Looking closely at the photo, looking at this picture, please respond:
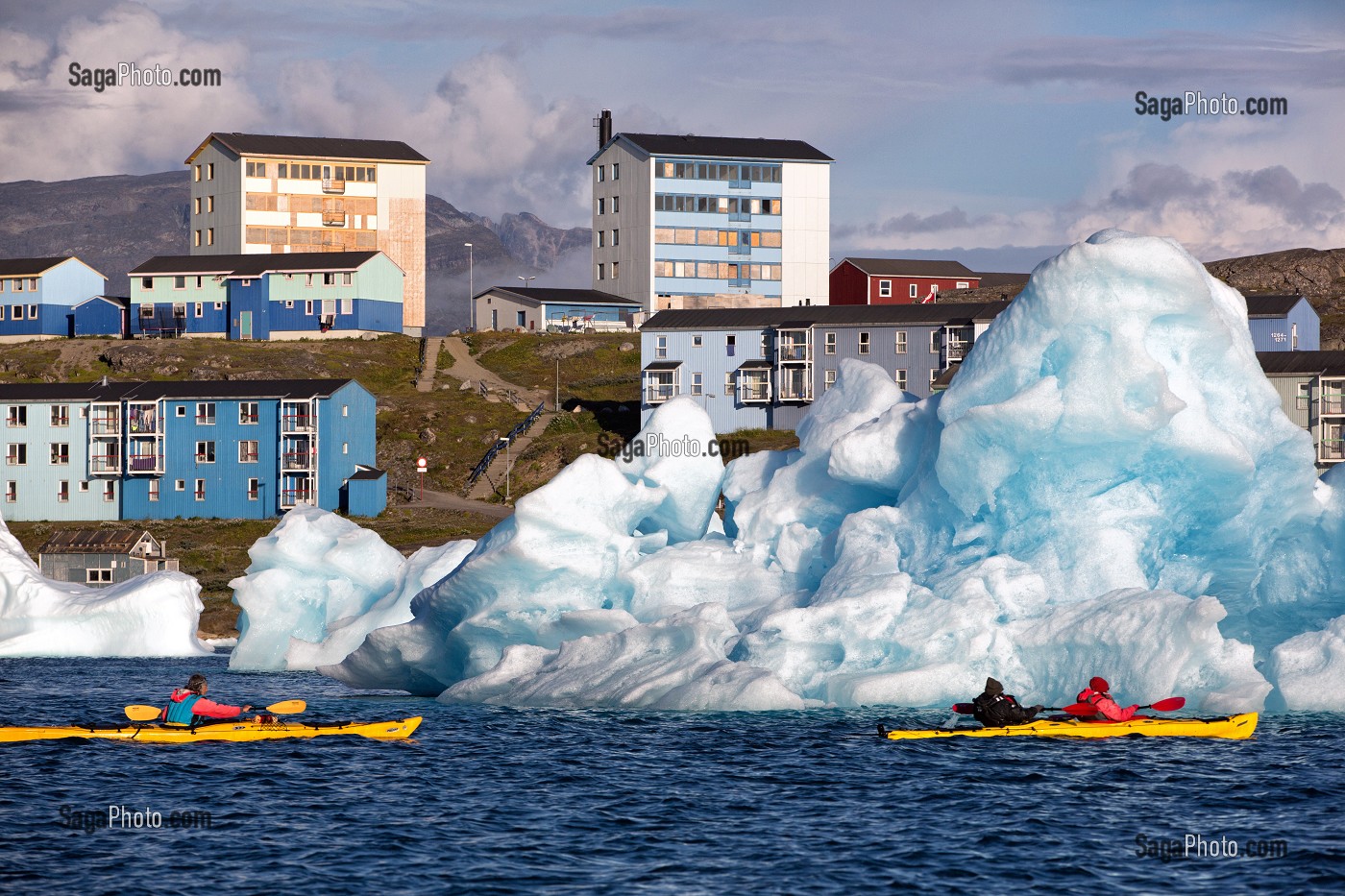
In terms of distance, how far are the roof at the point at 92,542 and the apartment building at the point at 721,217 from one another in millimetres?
59037

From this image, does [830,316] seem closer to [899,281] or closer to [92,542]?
[899,281]

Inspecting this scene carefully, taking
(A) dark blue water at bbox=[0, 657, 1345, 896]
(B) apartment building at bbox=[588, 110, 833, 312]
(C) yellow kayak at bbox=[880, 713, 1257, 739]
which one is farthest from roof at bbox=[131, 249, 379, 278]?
(C) yellow kayak at bbox=[880, 713, 1257, 739]

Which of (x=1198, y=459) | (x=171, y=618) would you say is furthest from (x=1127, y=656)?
(x=171, y=618)

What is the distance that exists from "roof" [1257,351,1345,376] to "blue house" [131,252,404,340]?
6018 centimetres

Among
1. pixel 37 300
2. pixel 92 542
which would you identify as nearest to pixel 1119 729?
pixel 92 542

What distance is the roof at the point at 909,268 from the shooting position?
117m

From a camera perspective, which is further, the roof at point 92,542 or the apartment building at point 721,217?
the apartment building at point 721,217

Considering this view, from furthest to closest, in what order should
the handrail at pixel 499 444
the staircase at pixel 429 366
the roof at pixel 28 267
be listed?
the roof at pixel 28 267, the staircase at pixel 429 366, the handrail at pixel 499 444

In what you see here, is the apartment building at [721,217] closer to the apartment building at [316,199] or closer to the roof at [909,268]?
the roof at [909,268]

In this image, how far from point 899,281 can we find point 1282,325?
1496 inches

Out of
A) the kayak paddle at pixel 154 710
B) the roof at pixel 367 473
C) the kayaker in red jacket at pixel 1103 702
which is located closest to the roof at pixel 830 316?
the roof at pixel 367 473

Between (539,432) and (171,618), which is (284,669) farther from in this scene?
(539,432)

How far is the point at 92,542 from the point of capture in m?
65.1

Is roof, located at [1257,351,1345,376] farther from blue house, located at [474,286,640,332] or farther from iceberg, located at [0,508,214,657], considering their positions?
blue house, located at [474,286,640,332]
